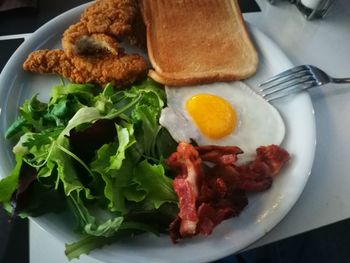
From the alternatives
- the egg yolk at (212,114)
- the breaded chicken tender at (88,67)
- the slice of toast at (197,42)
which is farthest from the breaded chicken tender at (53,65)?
the egg yolk at (212,114)

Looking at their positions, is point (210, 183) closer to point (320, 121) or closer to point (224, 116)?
point (224, 116)

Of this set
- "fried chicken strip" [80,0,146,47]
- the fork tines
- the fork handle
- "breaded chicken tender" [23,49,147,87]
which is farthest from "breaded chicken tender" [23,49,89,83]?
the fork handle

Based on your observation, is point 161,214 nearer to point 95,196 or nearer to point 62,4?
point 95,196

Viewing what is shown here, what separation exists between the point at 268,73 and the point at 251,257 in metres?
0.83

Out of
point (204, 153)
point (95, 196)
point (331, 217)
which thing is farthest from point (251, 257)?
point (95, 196)

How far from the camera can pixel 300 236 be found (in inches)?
57.7

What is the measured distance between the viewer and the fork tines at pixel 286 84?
1616mm

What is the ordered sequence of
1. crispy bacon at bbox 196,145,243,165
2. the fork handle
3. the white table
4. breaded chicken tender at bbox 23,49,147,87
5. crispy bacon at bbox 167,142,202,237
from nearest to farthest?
crispy bacon at bbox 167,142,202,237
crispy bacon at bbox 196,145,243,165
the white table
breaded chicken tender at bbox 23,49,147,87
the fork handle

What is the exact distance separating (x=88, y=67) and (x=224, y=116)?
602mm

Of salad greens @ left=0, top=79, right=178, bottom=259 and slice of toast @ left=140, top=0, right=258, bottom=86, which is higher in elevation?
slice of toast @ left=140, top=0, right=258, bottom=86

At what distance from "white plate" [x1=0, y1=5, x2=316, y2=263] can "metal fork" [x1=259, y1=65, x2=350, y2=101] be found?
4cm

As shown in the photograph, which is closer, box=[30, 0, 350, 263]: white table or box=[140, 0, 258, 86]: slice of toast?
box=[30, 0, 350, 263]: white table

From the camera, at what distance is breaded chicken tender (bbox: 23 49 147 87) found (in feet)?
5.09

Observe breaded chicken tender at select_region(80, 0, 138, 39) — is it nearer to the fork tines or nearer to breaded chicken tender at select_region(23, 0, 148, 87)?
breaded chicken tender at select_region(23, 0, 148, 87)
